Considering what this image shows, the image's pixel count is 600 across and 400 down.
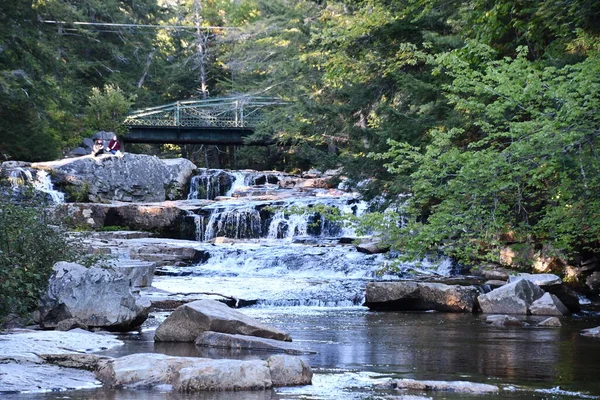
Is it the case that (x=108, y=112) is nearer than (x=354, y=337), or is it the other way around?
(x=354, y=337)

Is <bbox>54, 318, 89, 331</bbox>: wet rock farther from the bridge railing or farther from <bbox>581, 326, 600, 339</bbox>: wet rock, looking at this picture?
the bridge railing

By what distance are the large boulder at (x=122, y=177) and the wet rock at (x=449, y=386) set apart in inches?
878

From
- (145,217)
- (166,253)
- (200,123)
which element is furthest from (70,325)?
(200,123)

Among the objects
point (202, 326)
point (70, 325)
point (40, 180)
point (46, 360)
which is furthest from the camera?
point (40, 180)

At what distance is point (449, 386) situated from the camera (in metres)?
7.24

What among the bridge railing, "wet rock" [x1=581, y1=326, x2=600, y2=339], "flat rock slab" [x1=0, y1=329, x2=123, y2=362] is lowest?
"flat rock slab" [x1=0, y1=329, x2=123, y2=362]

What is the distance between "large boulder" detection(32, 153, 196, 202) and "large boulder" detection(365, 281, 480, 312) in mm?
15932

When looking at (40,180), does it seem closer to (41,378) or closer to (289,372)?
(41,378)

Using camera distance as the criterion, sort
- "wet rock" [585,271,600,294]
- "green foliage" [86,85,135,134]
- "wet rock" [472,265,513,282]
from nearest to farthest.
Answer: "wet rock" [585,271,600,294], "wet rock" [472,265,513,282], "green foliage" [86,85,135,134]

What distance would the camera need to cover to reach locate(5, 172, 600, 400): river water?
7273mm

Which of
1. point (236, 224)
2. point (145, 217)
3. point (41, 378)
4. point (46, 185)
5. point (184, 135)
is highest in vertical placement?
point (184, 135)

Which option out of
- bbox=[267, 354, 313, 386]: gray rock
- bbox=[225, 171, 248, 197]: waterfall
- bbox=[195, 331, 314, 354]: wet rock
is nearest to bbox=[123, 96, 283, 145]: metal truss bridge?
bbox=[225, 171, 248, 197]: waterfall

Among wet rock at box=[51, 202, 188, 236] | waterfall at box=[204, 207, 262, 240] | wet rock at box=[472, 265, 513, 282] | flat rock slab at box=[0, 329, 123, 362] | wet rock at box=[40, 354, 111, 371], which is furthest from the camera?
wet rock at box=[51, 202, 188, 236]

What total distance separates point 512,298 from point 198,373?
840 cm
